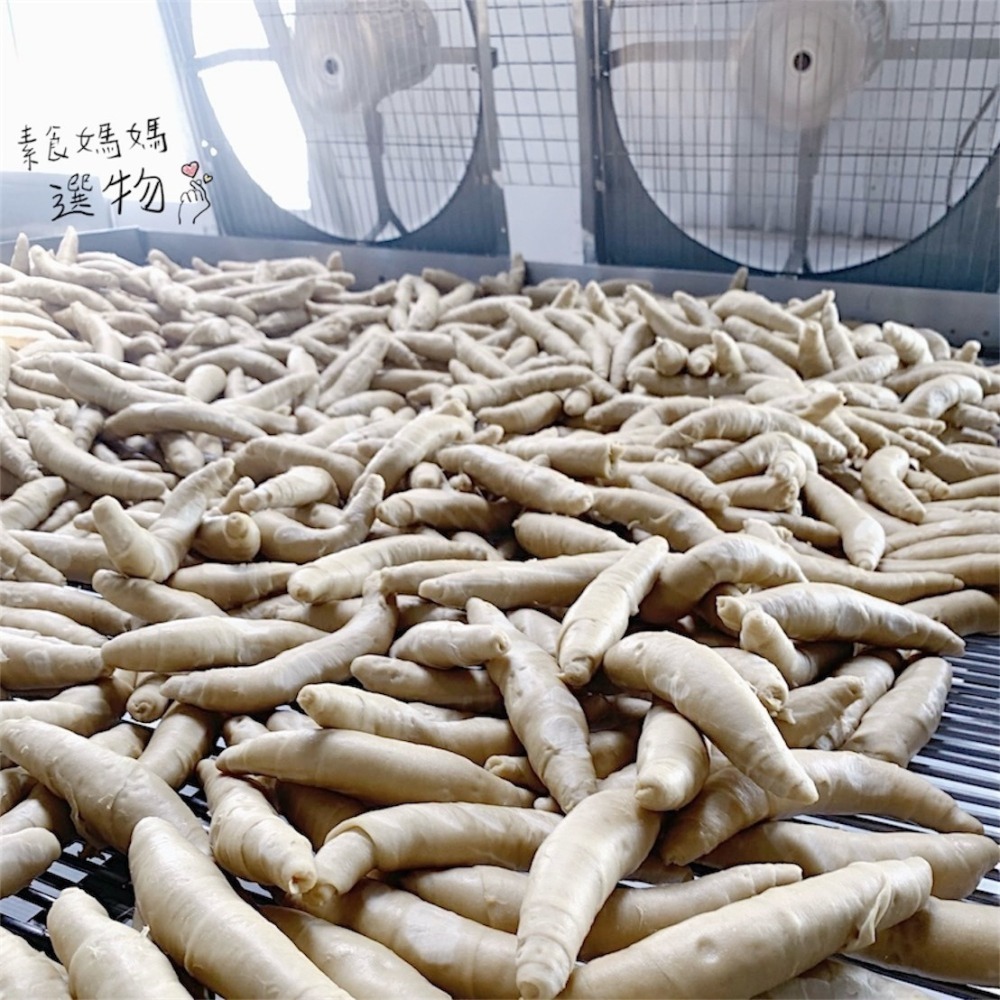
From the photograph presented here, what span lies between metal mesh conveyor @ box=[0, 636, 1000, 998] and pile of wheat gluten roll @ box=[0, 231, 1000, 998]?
42mm

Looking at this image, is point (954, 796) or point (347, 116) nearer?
point (954, 796)

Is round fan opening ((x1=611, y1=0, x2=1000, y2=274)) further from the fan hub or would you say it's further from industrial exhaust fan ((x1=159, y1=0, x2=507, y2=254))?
industrial exhaust fan ((x1=159, y1=0, x2=507, y2=254))

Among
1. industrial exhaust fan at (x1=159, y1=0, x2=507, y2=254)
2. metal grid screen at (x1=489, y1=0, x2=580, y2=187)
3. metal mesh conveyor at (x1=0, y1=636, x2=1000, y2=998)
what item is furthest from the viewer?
metal grid screen at (x1=489, y1=0, x2=580, y2=187)

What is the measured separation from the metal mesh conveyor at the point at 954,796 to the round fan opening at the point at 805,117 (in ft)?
5.83

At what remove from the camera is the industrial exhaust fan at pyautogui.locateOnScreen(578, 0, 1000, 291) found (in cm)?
234

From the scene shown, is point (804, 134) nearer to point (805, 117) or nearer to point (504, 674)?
point (805, 117)

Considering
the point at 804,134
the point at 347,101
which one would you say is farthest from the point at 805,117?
the point at 347,101

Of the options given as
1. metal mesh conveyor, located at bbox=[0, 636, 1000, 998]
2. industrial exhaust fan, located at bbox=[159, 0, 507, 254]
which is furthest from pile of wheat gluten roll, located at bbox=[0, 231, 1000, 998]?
industrial exhaust fan, located at bbox=[159, 0, 507, 254]

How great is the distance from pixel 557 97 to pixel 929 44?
3.79 feet

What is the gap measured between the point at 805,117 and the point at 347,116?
148 centimetres

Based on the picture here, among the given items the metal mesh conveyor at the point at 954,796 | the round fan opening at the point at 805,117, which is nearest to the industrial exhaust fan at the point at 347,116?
the round fan opening at the point at 805,117

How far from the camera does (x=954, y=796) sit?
37.7 inches

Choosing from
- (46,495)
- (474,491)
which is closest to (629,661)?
(474,491)

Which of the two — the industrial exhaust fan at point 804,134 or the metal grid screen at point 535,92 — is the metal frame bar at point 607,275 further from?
the metal grid screen at point 535,92
